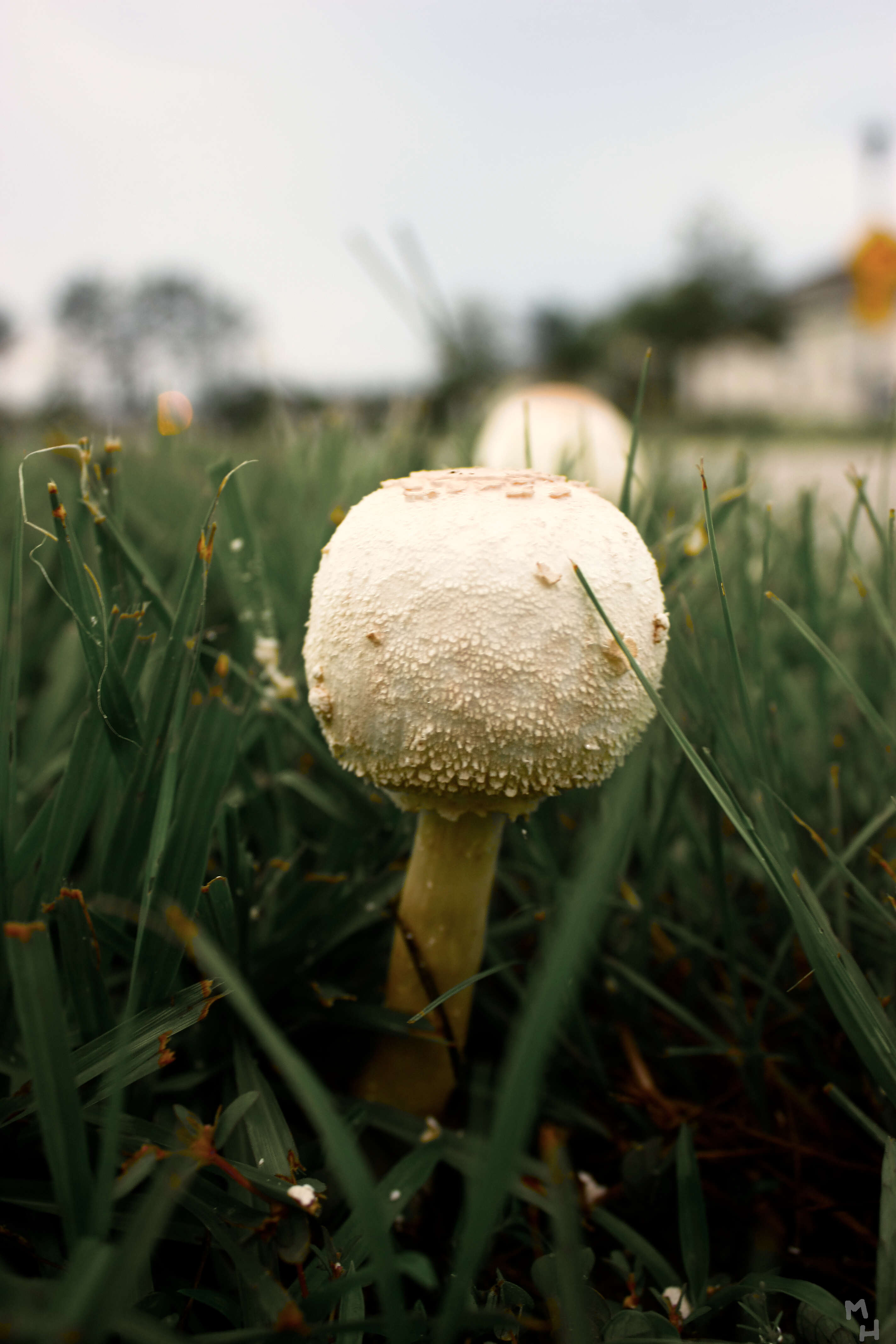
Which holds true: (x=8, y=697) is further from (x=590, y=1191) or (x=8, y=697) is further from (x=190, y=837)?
(x=590, y=1191)

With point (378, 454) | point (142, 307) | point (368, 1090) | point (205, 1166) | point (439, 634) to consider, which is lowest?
point (368, 1090)

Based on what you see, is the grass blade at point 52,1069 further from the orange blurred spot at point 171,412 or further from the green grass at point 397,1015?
the orange blurred spot at point 171,412

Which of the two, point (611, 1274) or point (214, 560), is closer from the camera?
point (611, 1274)

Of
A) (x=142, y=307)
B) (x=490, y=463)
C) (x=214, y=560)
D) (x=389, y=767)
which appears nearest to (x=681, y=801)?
(x=389, y=767)

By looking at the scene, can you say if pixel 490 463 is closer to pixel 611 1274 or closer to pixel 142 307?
pixel 611 1274

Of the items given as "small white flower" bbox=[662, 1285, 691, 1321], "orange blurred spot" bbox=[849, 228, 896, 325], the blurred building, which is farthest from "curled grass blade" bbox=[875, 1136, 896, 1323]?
the blurred building

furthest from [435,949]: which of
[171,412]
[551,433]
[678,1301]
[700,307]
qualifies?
[700,307]
